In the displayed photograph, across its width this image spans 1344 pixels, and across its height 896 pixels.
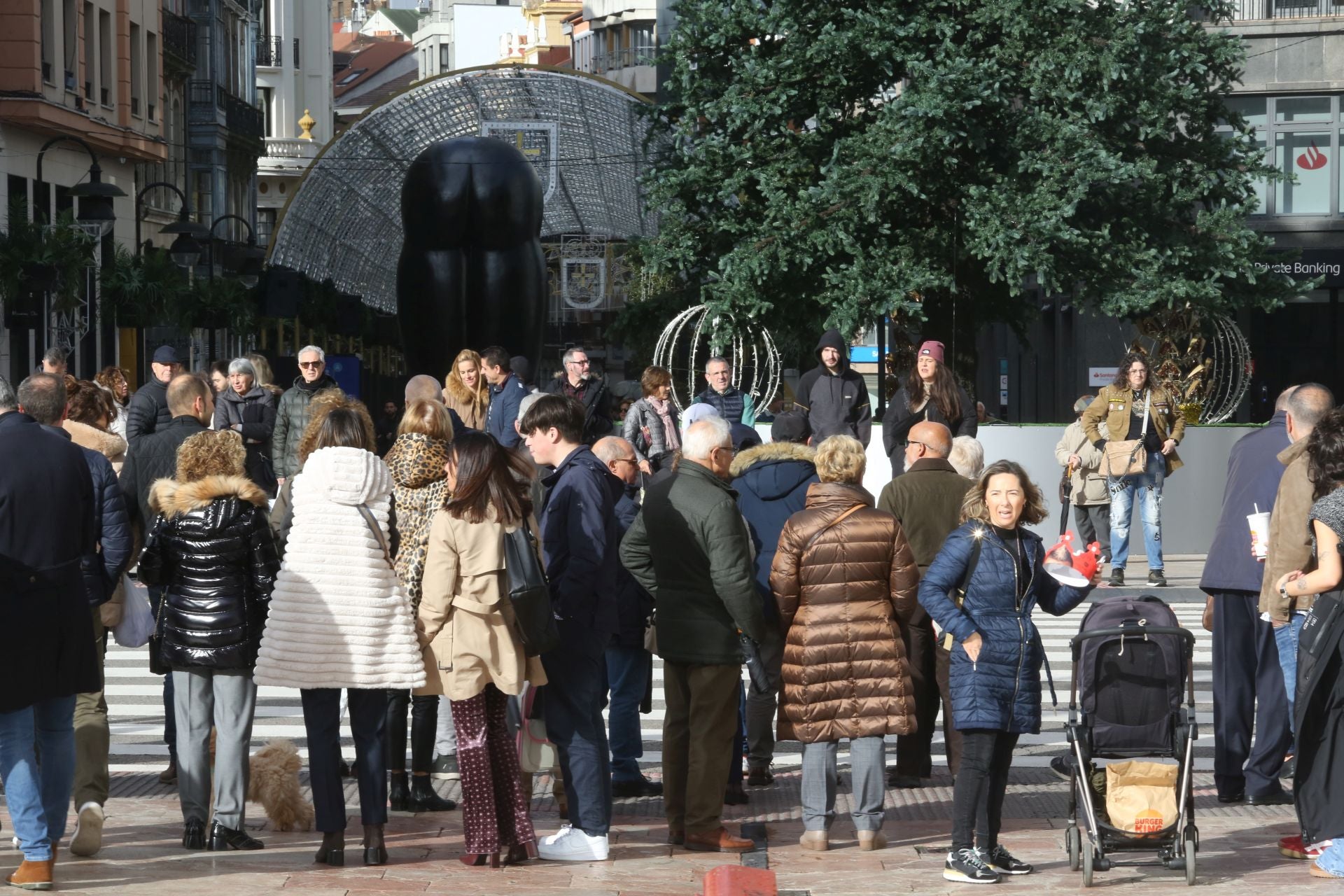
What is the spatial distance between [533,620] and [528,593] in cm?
10

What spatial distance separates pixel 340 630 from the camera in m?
7.99

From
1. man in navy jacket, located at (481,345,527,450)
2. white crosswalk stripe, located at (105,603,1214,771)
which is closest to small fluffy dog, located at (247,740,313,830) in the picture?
white crosswalk stripe, located at (105,603,1214,771)

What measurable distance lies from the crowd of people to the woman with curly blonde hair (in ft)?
17.7

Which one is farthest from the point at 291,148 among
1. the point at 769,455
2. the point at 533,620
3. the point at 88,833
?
the point at 533,620

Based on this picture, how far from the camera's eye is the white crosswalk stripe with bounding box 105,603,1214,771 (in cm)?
1078

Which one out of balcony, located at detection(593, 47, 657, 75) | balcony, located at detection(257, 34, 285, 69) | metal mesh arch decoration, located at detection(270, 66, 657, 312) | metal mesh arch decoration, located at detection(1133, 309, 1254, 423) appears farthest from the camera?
balcony, located at detection(257, 34, 285, 69)

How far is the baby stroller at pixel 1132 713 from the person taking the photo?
25.5 ft

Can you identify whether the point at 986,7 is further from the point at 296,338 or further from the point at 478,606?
the point at 296,338

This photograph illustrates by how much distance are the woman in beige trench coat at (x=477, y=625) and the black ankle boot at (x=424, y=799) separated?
45.9 inches

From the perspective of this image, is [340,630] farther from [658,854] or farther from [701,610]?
[658,854]

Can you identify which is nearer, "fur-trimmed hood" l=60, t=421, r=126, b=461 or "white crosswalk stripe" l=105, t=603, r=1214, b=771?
"fur-trimmed hood" l=60, t=421, r=126, b=461

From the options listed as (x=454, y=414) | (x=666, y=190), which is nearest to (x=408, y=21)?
(x=666, y=190)

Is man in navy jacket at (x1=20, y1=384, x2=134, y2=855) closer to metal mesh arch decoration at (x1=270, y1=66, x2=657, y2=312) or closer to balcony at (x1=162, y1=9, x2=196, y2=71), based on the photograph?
metal mesh arch decoration at (x1=270, y1=66, x2=657, y2=312)

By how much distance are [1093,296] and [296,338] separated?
2800 centimetres
